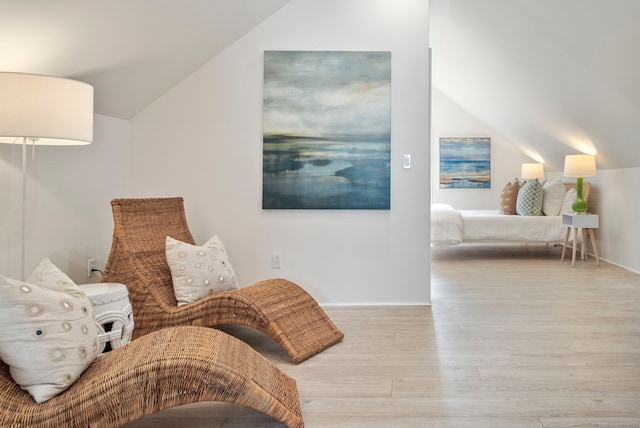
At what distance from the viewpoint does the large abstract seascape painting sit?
404 centimetres

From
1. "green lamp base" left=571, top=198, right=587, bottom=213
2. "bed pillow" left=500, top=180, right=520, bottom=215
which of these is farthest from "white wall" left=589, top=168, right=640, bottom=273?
"bed pillow" left=500, top=180, right=520, bottom=215

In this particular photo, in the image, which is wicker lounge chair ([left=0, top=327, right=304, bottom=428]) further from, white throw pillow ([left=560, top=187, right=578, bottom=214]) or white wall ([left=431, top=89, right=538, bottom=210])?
white wall ([left=431, top=89, right=538, bottom=210])

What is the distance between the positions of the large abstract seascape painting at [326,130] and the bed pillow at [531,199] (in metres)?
3.52

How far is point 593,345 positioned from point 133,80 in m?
3.36

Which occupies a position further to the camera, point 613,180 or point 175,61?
point 613,180

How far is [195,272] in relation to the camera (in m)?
3.19

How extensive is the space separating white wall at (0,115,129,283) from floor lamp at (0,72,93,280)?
0.58 meters

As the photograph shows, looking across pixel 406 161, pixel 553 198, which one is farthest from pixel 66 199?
pixel 553 198

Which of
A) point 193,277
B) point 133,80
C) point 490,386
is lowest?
point 490,386

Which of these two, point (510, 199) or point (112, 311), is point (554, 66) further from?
point (112, 311)

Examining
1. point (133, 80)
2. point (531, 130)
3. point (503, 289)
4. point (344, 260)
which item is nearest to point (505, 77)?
point (531, 130)

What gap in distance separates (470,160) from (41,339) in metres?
8.33

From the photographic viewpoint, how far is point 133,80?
3.68 m

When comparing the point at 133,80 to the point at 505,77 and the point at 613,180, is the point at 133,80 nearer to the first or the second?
the point at 505,77
